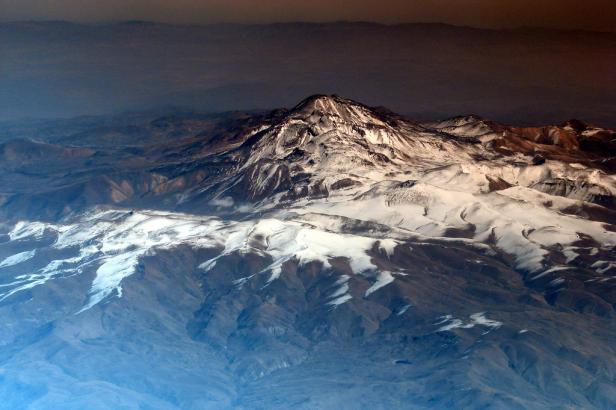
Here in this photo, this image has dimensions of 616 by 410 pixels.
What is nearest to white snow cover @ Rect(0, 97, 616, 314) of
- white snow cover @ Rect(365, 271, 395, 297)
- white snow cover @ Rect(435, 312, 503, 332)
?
white snow cover @ Rect(365, 271, 395, 297)

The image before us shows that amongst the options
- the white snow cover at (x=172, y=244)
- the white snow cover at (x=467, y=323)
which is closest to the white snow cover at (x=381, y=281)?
the white snow cover at (x=172, y=244)

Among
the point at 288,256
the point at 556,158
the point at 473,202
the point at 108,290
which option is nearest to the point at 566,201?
the point at 473,202

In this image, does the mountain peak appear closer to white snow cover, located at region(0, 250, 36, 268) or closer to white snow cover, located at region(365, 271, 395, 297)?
white snow cover, located at region(0, 250, 36, 268)

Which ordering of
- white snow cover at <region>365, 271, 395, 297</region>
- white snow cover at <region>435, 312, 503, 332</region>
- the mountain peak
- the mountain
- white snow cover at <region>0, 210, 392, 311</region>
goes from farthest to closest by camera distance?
the mountain peak, white snow cover at <region>0, 210, 392, 311</region>, white snow cover at <region>365, 271, 395, 297</region>, white snow cover at <region>435, 312, 503, 332</region>, the mountain

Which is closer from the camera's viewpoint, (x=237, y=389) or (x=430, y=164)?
(x=237, y=389)

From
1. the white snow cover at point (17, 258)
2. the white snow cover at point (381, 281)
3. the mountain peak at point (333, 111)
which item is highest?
the mountain peak at point (333, 111)

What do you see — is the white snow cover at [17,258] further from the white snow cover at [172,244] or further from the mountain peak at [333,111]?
the mountain peak at [333,111]

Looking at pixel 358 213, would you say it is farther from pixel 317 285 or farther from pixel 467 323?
pixel 467 323

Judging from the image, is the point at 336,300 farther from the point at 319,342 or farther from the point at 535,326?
the point at 535,326
